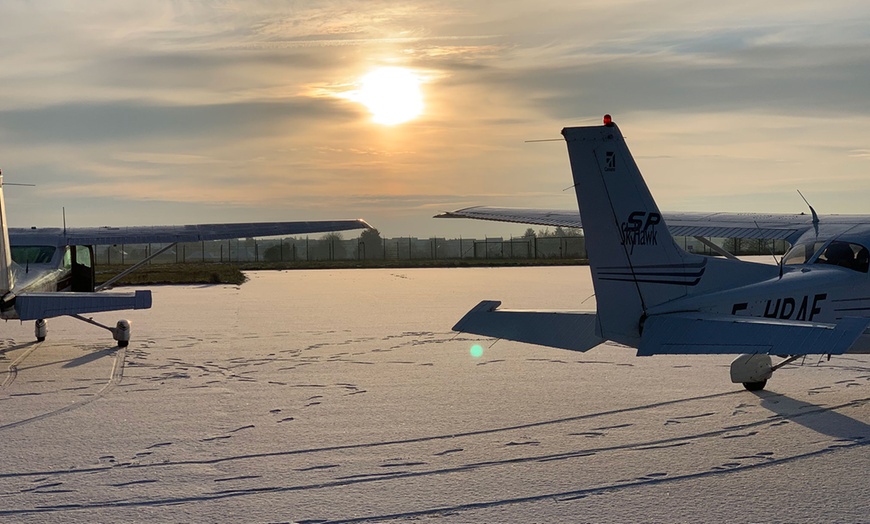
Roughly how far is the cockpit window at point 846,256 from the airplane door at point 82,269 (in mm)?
13080

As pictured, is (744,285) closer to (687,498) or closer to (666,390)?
(666,390)

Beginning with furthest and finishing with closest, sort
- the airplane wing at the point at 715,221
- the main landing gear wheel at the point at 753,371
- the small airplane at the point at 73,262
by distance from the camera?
the small airplane at the point at 73,262
the airplane wing at the point at 715,221
the main landing gear wheel at the point at 753,371

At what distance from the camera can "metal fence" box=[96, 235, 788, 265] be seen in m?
77.9

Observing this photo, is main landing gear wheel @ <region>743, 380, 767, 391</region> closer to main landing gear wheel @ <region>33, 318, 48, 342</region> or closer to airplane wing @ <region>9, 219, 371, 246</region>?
airplane wing @ <region>9, 219, 371, 246</region>

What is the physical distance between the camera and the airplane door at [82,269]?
1739 cm

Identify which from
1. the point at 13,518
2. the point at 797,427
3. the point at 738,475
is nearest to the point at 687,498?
the point at 738,475

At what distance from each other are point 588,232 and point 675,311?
1058 millimetres

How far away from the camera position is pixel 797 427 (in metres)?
8.23

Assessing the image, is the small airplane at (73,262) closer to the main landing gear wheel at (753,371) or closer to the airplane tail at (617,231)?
the airplane tail at (617,231)

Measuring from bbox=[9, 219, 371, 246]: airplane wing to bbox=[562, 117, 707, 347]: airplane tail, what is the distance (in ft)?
35.9

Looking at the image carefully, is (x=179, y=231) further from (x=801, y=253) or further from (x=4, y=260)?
(x=801, y=253)

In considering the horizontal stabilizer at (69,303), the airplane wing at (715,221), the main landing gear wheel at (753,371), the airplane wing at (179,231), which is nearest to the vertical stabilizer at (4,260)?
the horizontal stabilizer at (69,303)

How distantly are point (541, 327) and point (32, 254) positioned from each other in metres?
11.5

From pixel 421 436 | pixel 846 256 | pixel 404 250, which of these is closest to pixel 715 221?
pixel 846 256
